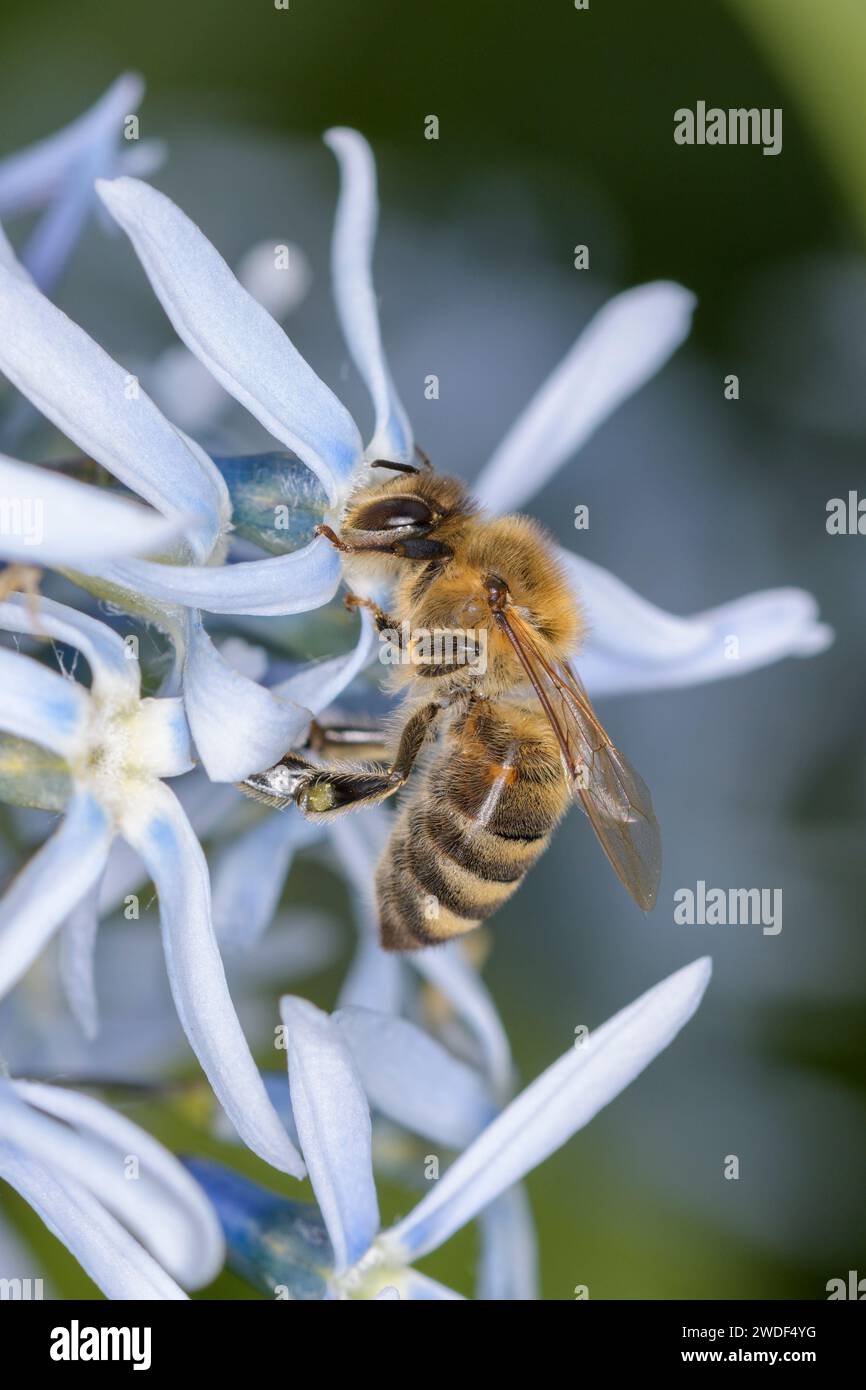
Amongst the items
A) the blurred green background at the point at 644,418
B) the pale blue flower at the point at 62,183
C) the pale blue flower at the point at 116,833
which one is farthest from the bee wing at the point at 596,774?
the blurred green background at the point at 644,418

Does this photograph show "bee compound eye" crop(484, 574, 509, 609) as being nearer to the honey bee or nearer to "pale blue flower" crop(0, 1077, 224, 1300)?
the honey bee

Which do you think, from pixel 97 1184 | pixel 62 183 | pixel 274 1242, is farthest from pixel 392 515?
pixel 274 1242

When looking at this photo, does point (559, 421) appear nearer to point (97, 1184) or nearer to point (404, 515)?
point (404, 515)

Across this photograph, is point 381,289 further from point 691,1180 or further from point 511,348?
point 691,1180

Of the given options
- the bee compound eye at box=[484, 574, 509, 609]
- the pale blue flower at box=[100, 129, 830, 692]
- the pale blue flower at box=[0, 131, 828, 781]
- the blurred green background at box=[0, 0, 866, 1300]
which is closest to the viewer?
the pale blue flower at box=[0, 131, 828, 781]

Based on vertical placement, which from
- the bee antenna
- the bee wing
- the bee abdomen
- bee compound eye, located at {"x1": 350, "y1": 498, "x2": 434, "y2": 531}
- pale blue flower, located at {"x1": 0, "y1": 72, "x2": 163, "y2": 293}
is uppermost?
pale blue flower, located at {"x1": 0, "y1": 72, "x2": 163, "y2": 293}

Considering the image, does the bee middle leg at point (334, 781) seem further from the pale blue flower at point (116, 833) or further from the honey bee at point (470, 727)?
the pale blue flower at point (116, 833)

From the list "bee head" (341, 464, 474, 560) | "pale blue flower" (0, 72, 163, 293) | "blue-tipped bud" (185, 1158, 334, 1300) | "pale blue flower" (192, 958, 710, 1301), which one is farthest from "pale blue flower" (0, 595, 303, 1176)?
"pale blue flower" (0, 72, 163, 293)
